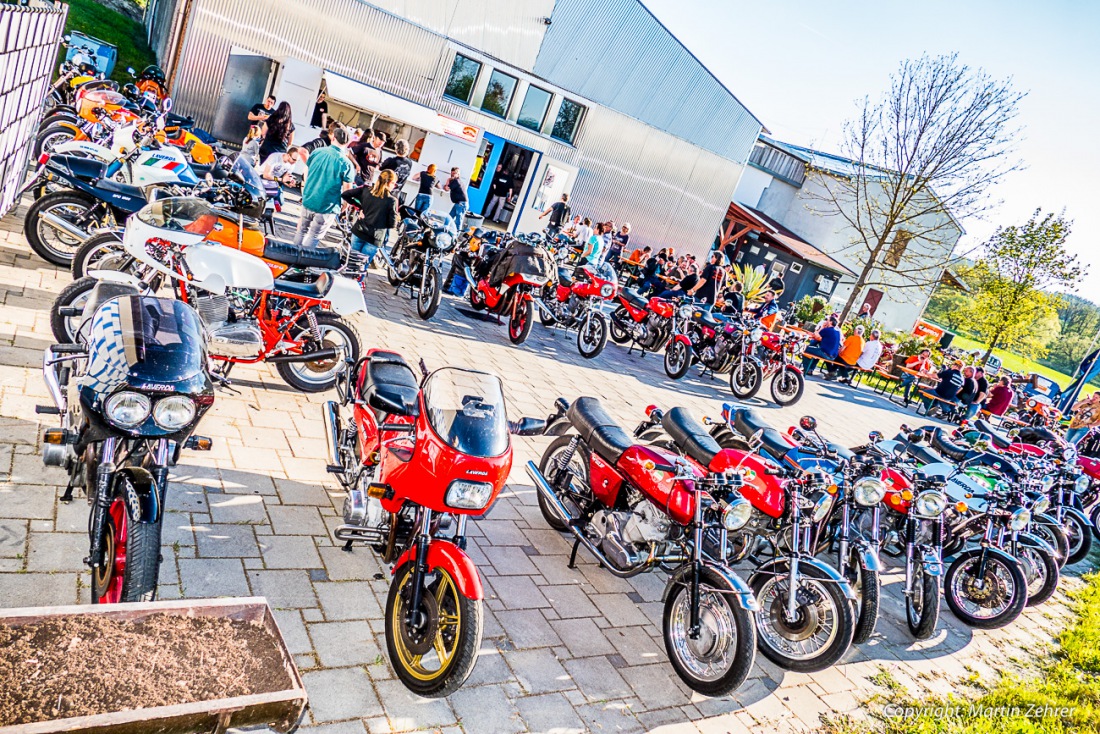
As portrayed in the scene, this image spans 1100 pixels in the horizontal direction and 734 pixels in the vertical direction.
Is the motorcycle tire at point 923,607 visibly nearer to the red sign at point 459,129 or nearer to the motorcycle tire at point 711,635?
the motorcycle tire at point 711,635

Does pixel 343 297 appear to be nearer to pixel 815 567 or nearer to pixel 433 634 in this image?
pixel 433 634

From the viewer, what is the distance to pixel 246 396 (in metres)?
5.53

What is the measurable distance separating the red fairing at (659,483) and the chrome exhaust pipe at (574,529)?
35cm

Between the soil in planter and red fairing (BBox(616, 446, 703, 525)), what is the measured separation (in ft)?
8.51

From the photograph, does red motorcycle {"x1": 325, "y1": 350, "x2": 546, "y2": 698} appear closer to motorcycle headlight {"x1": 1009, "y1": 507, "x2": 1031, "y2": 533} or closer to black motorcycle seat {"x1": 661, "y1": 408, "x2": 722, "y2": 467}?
black motorcycle seat {"x1": 661, "y1": 408, "x2": 722, "y2": 467}

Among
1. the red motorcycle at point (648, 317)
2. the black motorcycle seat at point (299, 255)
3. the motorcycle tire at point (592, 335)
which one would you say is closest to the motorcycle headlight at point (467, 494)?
the black motorcycle seat at point (299, 255)

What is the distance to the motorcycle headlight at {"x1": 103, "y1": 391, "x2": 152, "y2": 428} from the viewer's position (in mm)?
2814

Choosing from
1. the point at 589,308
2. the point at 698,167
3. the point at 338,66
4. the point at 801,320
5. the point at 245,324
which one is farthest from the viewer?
the point at 698,167

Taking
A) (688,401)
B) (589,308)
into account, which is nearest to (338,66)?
(589,308)

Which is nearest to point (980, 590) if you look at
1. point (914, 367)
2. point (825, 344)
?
point (825, 344)

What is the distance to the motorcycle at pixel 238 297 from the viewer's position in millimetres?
4781

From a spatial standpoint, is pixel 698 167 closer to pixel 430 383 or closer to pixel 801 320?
pixel 801 320

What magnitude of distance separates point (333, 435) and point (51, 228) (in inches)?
161

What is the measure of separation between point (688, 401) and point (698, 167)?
16315 mm
